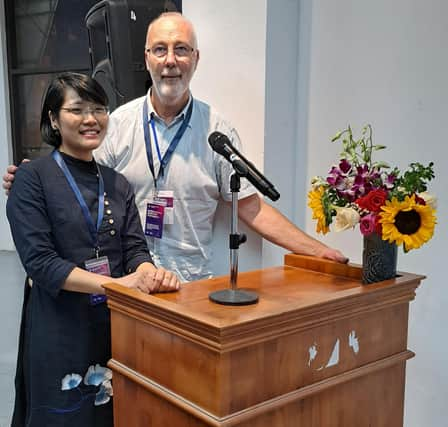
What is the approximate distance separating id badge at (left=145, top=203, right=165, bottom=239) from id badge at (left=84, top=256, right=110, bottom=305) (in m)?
0.33

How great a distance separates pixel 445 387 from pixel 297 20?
1.63m

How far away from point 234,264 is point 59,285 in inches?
20.0

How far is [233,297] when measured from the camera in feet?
4.04

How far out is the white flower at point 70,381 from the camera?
62.3 inches

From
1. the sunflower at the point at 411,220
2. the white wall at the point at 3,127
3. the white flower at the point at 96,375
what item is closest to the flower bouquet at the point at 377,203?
the sunflower at the point at 411,220

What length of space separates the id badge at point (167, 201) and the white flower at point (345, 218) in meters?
0.73

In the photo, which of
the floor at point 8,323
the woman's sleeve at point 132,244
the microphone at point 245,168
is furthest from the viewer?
the floor at point 8,323

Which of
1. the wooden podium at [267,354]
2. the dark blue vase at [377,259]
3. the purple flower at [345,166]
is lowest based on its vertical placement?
the wooden podium at [267,354]

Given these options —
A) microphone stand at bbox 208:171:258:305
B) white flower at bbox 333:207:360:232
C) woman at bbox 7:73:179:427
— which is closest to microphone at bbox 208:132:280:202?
microphone stand at bbox 208:171:258:305

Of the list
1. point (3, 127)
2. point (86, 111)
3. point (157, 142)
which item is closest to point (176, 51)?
point (157, 142)

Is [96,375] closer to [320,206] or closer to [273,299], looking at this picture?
[273,299]

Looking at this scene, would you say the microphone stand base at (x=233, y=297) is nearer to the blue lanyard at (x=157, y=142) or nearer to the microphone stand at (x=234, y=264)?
the microphone stand at (x=234, y=264)

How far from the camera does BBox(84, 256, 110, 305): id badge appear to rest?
1.56 m

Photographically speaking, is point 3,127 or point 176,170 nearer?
point 176,170
